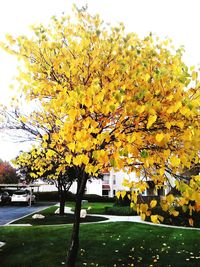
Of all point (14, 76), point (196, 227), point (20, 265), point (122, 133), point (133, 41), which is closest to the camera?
point (122, 133)

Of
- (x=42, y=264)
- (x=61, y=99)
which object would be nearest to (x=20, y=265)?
(x=42, y=264)

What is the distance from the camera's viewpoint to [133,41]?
7.14 meters

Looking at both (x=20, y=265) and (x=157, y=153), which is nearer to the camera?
(x=157, y=153)

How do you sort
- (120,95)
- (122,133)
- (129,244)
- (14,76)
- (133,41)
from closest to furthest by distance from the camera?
(120,95) → (122,133) → (133,41) → (14,76) → (129,244)

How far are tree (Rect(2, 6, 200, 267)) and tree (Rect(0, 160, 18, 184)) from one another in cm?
5958

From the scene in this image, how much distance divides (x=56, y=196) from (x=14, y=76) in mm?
47882

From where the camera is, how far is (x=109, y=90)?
6.44m

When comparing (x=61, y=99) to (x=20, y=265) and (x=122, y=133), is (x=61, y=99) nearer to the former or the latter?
(x=122, y=133)

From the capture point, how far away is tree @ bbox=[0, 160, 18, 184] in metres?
65.1

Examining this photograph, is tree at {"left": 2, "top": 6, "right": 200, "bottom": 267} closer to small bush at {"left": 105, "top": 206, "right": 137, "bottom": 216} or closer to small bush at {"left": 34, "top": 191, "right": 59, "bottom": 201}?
small bush at {"left": 105, "top": 206, "right": 137, "bottom": 216}

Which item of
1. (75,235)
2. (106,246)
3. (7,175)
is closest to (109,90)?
(75,235)

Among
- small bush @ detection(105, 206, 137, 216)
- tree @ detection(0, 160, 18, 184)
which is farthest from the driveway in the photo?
tree @ detection(0, 160, 18, 184)

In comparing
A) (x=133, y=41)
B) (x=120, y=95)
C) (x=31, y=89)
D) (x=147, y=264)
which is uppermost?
(x=133, y=41)

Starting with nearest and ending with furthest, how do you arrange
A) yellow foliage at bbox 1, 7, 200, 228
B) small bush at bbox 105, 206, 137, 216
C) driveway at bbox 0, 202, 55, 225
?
yellow foliage at bbox 1, 7, 200, 228
driveway at bbox 0, 202, 55, 225
small bush at bbox 105, 206, 137, 216
